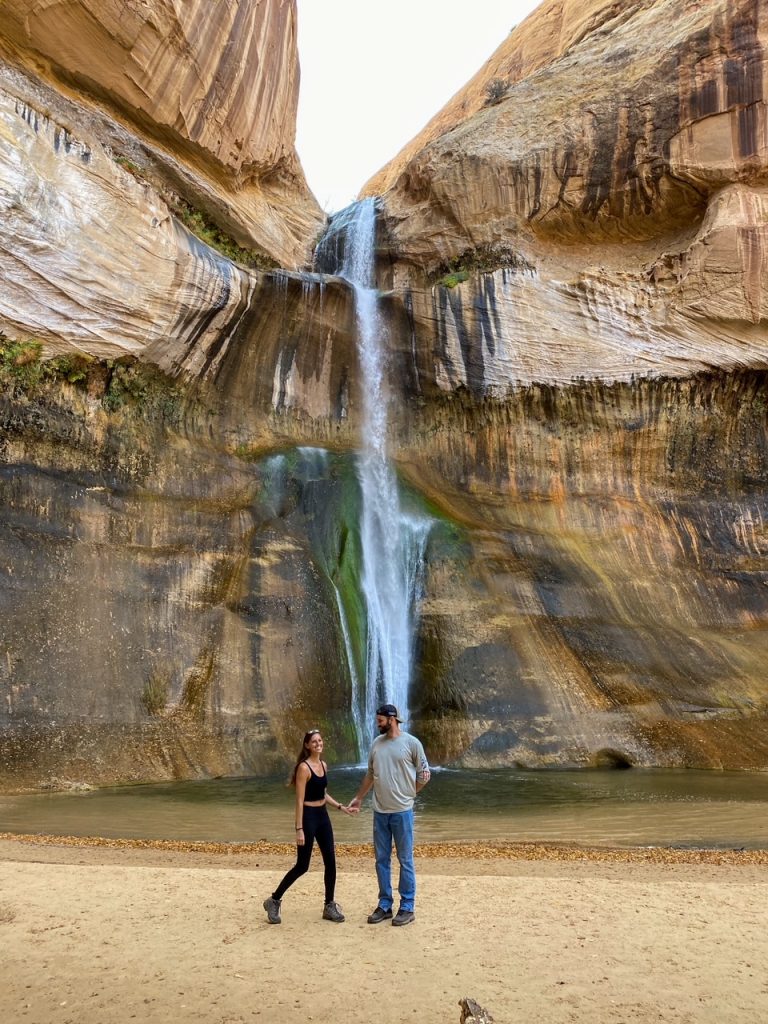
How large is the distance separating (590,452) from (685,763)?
7.61 metres

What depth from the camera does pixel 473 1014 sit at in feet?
11.0

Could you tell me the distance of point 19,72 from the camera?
15328 millimetres

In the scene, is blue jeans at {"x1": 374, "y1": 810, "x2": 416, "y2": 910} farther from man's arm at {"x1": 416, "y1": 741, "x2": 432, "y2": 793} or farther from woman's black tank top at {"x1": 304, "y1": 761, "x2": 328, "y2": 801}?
woman's black tank top at {"x1": 304, "y1": 761, "x2": 328, "y2": 801}

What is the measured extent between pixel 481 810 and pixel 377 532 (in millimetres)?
8653

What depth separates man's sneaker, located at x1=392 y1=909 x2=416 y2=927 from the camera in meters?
4.93

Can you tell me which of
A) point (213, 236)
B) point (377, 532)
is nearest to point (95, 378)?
point (213, 236)

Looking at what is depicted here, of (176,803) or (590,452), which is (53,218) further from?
(590,452)

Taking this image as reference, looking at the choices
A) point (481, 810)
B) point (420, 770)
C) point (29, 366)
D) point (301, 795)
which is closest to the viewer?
point (301, 795)

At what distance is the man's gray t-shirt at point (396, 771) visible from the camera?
16.8 ft

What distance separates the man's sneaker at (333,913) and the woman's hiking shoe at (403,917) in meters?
0.36

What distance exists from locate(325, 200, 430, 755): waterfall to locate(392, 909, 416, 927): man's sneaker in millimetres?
10362

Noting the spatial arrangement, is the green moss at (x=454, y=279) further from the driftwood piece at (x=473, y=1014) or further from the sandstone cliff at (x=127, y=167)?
the driftwood piece at (x=473, y=1014)

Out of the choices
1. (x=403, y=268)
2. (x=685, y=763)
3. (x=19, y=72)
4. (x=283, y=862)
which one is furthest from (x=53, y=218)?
(x=685, y=763)

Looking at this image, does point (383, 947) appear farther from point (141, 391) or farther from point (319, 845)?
point (141, 391)
